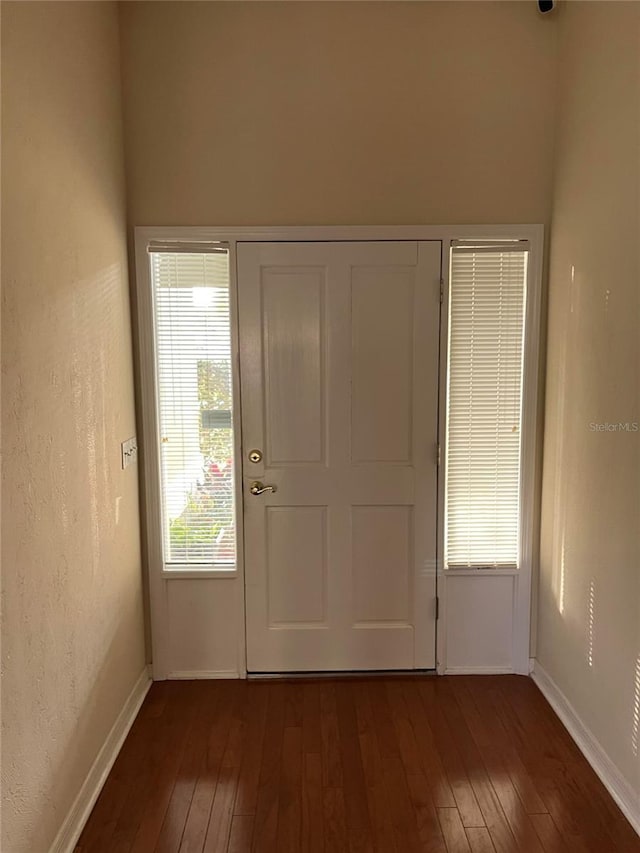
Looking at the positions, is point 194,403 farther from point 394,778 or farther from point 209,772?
point 394,778

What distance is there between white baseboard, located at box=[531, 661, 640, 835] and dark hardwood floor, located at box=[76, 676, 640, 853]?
0.03m

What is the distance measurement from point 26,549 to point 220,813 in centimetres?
113

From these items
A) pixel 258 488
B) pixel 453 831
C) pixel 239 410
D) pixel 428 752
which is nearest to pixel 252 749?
pixel 428 752

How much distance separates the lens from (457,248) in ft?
8.59

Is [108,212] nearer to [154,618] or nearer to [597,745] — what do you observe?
[154,618]

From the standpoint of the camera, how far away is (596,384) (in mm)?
2219

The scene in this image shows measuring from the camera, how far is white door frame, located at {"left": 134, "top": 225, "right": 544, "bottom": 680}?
8.50ft

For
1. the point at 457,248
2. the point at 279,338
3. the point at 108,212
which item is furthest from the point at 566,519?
the point at 108,212

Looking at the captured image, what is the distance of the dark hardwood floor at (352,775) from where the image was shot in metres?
1.87

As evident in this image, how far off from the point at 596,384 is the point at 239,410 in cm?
149

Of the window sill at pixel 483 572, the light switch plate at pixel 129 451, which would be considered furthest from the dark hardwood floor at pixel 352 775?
the light switch plate at pixel 129 451

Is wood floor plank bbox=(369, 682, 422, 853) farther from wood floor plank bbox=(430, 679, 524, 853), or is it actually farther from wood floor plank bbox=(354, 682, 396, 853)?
wood floor plank bbox=(430, 679, 524, 853)

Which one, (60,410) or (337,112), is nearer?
(60,410)

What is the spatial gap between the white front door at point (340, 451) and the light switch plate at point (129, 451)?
1.60 ft
